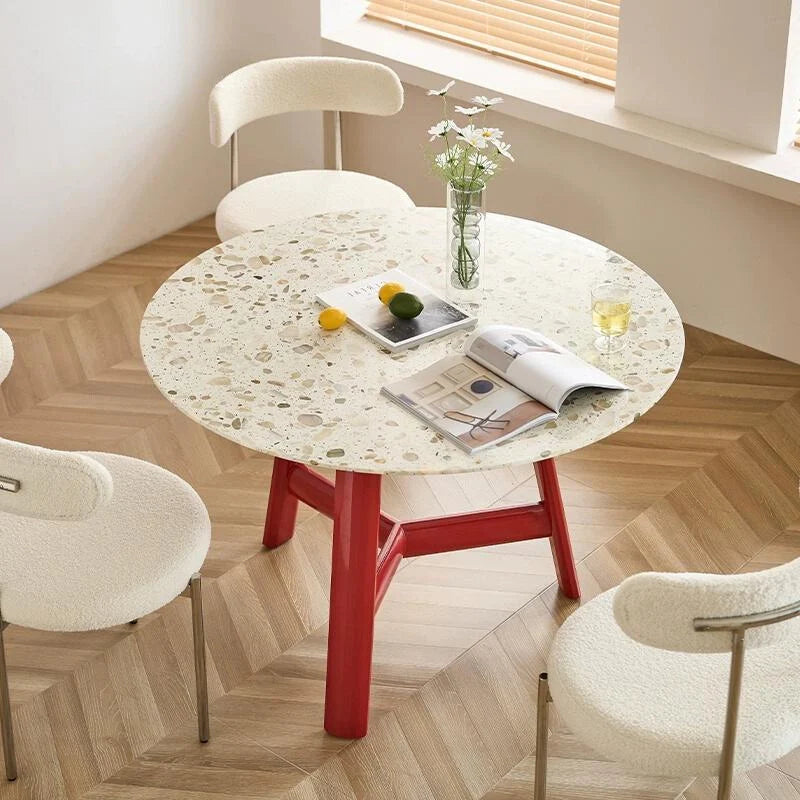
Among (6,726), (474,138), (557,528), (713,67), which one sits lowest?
(6,726)

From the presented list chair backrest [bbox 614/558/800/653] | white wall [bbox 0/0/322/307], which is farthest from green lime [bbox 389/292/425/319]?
white wall [bbox 0/0/322/307]

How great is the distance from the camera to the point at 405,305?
8.45 ft

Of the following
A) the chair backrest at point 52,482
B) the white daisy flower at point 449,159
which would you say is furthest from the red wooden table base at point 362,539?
the white daisy flower at point 449,159

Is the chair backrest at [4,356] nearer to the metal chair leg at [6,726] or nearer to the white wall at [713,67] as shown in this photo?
the metal chair leg at [6,726]

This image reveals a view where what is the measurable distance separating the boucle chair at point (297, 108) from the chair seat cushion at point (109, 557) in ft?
4.18

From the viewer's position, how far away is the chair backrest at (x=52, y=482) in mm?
2016

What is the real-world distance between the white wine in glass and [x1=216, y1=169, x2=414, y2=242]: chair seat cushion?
116 cm

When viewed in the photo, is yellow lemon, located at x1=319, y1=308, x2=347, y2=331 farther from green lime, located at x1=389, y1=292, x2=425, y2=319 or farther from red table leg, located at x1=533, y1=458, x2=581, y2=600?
red table leg, located at x1=533, y1=458, x2=581, y2=600

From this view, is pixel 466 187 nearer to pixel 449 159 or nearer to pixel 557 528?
pixel 449 159

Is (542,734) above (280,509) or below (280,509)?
above

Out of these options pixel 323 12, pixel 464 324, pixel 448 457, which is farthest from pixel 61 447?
pixel 323 12

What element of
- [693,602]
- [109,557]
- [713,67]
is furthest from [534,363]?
[713,67]

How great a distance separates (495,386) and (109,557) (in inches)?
30.9

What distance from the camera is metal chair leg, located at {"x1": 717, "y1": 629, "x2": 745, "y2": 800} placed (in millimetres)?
1776
